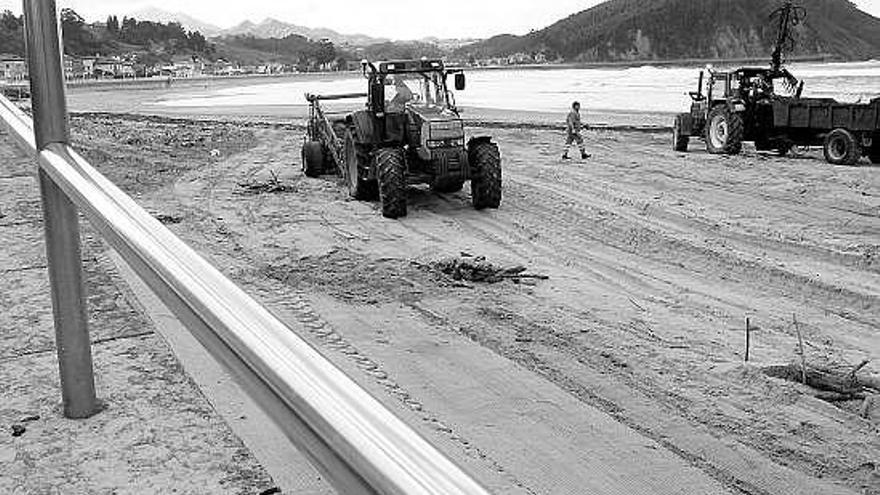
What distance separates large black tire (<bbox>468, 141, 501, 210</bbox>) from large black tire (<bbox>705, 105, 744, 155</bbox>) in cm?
798

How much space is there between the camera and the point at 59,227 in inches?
98.9

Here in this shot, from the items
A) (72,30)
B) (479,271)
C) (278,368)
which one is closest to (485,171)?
(479,271)

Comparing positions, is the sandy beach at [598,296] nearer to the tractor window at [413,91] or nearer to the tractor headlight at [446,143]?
the tractor headlight at [446,143]

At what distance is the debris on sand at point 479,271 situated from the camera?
8508 millimetres

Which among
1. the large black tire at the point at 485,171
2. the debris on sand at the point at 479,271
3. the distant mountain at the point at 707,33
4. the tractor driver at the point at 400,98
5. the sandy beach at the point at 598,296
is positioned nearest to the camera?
the sandy beach at the point at 598,296

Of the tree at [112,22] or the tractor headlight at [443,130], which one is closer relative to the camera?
the tree at [112,22]

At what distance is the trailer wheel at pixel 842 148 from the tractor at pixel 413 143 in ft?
25.9

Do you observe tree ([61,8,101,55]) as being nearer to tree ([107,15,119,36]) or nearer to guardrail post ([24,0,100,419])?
guardrail post ([24,0,100,419])

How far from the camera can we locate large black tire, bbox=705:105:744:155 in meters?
18.1

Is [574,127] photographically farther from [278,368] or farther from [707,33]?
[707,33]

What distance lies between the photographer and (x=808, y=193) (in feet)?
45.4

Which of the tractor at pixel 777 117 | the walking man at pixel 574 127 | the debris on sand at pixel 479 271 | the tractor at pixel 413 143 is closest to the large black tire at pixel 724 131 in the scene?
the tractor at pixel 777 117

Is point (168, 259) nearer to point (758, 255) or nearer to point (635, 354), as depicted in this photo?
point (635, 354)

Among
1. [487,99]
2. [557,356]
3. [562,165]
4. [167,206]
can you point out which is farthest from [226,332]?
[487,99]
